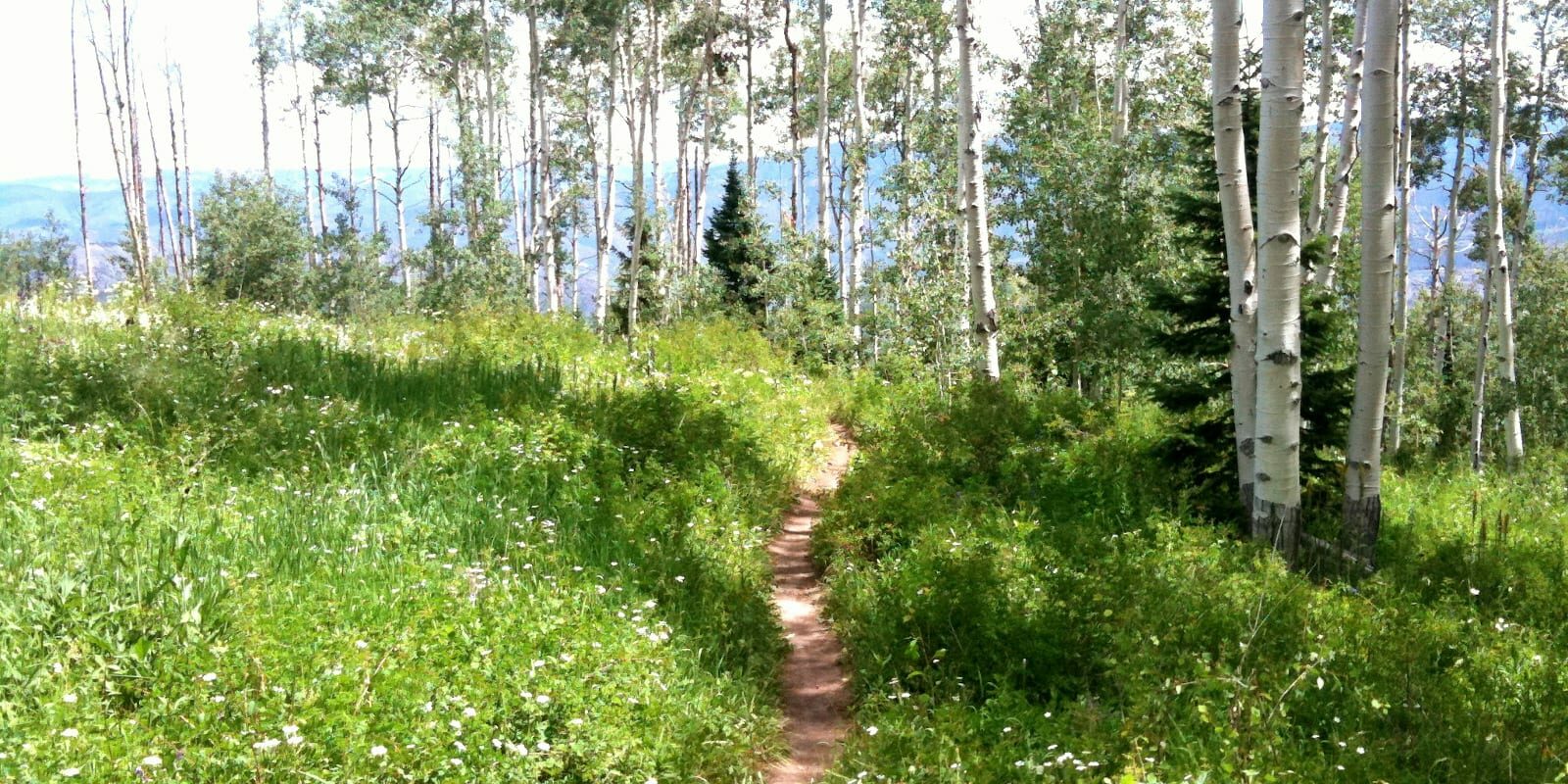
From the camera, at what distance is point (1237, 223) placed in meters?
6.84

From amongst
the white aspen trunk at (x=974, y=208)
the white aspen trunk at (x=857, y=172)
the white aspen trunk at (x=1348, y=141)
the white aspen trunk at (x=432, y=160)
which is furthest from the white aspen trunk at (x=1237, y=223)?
the white aspen trunk at (x=432, y=160)

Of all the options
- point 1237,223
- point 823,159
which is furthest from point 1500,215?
point 1237,223

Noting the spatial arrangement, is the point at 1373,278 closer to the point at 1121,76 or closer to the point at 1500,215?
the point at 1121,76

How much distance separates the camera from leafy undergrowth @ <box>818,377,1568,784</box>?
4.17 metres

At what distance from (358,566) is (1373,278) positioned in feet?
22.1

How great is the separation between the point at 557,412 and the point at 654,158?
25.1m

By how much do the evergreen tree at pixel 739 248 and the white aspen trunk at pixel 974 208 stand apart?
1083 centimetres

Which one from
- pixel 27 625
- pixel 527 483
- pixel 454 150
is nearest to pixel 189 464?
pixel 527 483

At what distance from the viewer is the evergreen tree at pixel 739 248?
24.1 m

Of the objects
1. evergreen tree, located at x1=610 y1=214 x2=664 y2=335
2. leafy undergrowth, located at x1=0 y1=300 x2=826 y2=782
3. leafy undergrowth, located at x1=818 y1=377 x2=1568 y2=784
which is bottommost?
leafy undergrowth, located at x1=818 y1=377 x2=1568 y2=784

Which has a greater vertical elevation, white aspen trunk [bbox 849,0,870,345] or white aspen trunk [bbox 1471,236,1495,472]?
white aspen trunk [bbox 849,0,870,345]

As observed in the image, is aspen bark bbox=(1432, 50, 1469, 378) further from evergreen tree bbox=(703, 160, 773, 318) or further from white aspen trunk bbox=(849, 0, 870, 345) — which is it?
evergreen tree bbox=(703, 160, 773, 318)

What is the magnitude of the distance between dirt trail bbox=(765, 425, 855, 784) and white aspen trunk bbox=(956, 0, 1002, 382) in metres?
3.53

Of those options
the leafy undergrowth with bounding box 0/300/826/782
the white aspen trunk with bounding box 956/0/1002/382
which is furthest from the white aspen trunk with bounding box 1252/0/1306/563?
the white aspen trunk with bounding box 956/0/1002/382
